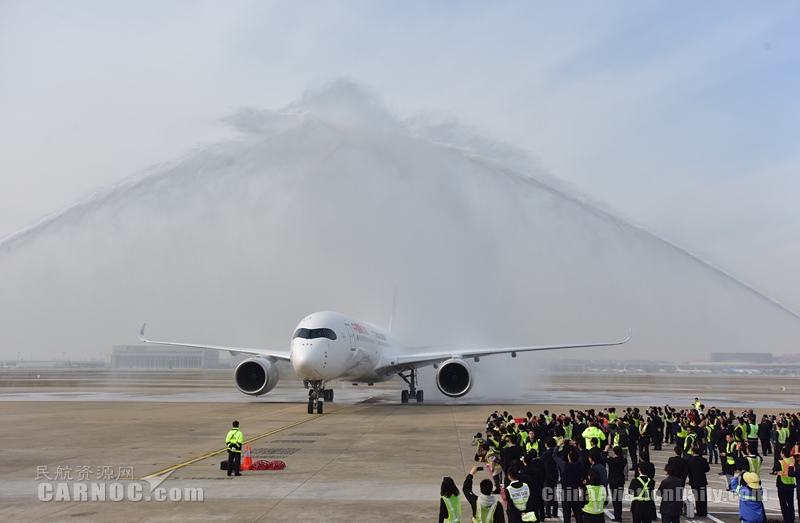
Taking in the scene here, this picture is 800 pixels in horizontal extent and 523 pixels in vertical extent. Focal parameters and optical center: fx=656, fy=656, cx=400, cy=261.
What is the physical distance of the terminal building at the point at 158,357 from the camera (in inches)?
6560

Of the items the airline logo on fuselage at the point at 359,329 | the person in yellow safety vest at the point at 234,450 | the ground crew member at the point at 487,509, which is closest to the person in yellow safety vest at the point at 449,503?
the ground crew member at the point at 487,509

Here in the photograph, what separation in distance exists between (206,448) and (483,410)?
16.7m

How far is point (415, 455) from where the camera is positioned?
16562 mm

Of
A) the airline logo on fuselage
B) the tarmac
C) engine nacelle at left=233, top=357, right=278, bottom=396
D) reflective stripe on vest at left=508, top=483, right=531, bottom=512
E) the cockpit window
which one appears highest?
the airline logo on fuselage

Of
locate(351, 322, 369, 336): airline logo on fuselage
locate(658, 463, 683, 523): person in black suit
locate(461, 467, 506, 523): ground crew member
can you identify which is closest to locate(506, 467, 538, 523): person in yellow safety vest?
locate(461, 467, 506, 523): ground crew member

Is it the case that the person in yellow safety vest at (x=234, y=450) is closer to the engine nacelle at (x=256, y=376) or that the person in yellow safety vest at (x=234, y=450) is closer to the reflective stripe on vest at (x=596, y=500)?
the reflective stripe on vest at (x=596, y=500)

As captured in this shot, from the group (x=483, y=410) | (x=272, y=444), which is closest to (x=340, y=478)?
(x=272, y=444)

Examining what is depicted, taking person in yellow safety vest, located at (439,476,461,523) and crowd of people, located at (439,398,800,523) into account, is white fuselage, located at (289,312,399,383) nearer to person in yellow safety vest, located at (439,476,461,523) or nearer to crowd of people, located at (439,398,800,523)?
crowd of people, located at (439,398,800,523)

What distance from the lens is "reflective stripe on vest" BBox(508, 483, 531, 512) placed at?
25.8ft

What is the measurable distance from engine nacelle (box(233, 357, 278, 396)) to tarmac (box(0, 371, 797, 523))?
5157 millimetres

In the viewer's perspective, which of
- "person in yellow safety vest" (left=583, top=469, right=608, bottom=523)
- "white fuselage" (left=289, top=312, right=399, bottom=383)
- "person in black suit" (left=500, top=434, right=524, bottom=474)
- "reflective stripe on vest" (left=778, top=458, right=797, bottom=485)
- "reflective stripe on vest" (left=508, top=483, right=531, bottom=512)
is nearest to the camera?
"reflective stripe on vest" (left=508, top=483, right=531, bottom=512)

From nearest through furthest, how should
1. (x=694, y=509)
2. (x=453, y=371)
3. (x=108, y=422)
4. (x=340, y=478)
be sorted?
(x=694, y=509) → (x=340, y=478) → (x=108, y=422) → (x=453, y=371)

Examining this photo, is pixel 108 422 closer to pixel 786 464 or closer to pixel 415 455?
pixel 415 455

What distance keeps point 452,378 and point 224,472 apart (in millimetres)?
21426
